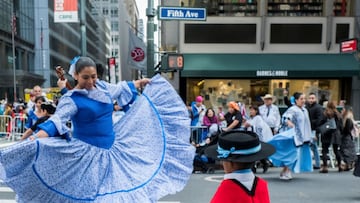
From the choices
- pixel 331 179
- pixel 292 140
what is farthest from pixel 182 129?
pixel 331 179

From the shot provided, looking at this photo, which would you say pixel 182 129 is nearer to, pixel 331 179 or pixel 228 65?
pixel 331 179

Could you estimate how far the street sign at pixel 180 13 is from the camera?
10367 millimetres

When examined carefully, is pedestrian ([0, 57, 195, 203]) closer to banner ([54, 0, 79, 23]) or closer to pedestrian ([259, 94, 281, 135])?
pedestrian ([259, 94, 281, 135])

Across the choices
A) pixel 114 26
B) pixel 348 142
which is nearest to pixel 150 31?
pixel 348 142

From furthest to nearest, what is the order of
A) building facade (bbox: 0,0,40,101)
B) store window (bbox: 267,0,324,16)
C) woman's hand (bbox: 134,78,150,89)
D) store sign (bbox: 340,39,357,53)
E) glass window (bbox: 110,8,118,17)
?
glass window (bbox: 110,8,118,17) < building facade (bbox: 0,0,40,101) < store window (bbox: 267,0,324,16) < store sign (bbox: 340,39,357,53) < woman's hand (bbox: 134,78,150,89)

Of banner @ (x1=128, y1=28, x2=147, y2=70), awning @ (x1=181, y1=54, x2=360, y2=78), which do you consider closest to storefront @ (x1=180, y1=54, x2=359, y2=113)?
awning @ (x1=181, y1=54, x2=360, y2=78)

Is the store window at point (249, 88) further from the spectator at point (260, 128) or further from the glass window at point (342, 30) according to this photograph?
the spectator at point (260, 128)

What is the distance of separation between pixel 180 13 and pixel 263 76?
7822 millimetres

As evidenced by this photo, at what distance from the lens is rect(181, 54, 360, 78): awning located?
1675 centimetres

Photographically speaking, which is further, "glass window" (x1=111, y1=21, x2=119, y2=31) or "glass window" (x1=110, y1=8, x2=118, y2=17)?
"glass window" (x1=111, y1=21, x2=119, y2=31)

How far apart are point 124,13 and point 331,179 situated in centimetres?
10951

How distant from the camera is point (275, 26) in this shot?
18047 millimetres

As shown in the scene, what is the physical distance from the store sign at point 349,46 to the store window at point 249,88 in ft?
8.58

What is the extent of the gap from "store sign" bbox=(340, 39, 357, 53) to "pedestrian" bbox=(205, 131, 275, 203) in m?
14.6
